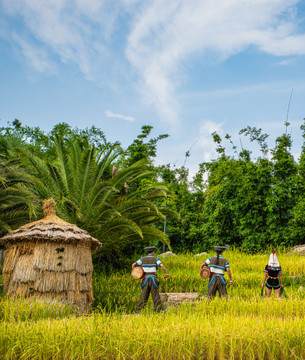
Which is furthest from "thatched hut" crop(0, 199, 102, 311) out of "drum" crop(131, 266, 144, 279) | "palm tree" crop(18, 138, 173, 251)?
"palm tree" crop(18, 138, 173, 251)

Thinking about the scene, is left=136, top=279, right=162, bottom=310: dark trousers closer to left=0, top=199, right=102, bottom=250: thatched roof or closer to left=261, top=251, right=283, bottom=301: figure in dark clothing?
left=0, top=199, right=102, bottom=250: thatched roof

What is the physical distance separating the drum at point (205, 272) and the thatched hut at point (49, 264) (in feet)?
8.57

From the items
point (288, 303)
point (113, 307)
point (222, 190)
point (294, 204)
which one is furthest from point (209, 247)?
point (288, 303)

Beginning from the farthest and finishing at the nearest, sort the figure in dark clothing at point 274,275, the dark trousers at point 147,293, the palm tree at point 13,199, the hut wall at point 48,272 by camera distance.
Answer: the palm tree at point 13,199 < the figure in dark clothing at point 274,275 < the dark trousers at point 147,293 < the hut wall at point 48,272

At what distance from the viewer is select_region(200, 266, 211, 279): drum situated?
9484mm

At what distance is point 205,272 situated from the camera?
31.2 feet

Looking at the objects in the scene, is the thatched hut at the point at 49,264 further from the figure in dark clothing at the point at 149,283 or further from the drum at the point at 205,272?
the drum at the point at 205,272

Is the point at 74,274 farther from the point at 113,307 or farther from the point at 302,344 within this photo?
the point at 302,344

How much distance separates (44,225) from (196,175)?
79.3ft

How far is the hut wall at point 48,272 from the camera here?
27.2 feet

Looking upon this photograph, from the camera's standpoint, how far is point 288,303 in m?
7.90

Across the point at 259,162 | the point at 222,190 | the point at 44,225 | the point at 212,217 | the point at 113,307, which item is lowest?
the point at 113,307

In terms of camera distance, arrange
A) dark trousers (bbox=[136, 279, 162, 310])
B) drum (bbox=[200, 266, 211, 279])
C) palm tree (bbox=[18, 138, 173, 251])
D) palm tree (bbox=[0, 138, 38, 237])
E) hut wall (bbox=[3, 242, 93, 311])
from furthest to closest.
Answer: palm tree (bbox=[18, 138, 173, 251]) → palm tree (bbox=[0, 138, 38, 237]) → drum (bbox=[200, 266, 211, 279]) → dark trousers (bbox=[136, 279, 162, 310]) → hut wall (bbox=[3, 242, 93, 311])

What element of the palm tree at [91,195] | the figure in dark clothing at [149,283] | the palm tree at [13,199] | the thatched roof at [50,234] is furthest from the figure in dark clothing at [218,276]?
the palm tree at [13,199]
